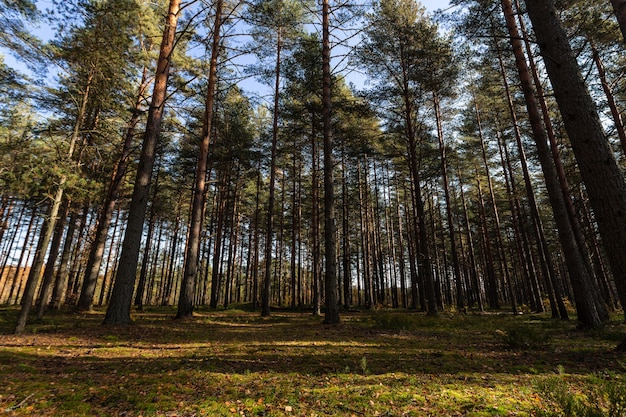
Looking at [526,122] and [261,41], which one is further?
[526,122]

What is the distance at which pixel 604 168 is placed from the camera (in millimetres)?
4527

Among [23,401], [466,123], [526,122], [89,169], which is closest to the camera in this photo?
[23,401]

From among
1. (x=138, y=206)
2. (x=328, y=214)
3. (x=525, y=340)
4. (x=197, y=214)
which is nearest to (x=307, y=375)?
(x=525, y=340)

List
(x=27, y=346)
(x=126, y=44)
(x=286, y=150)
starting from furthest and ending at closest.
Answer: (x=286, y=150) < (x=126, y=44) < (x=27, y=346)

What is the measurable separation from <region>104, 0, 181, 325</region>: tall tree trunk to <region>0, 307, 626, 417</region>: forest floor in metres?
1.20

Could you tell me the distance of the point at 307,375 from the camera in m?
4.27

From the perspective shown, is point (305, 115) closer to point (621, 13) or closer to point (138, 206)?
point (138, 206)

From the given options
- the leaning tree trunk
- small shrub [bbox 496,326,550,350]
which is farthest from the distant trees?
small shrub [bbox 496,326,550,350]

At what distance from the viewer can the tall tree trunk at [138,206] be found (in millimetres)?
8469

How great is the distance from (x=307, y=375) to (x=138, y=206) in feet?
25.2

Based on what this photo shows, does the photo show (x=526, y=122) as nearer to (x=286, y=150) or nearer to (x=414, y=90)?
(x=414, y=90)

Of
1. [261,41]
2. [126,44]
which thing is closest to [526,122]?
[261,41]

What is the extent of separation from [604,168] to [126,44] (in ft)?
39.5

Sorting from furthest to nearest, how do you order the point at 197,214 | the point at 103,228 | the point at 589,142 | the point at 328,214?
the point at 103,228
the point at 197,214
the point at 328,214
the point at 589,142
